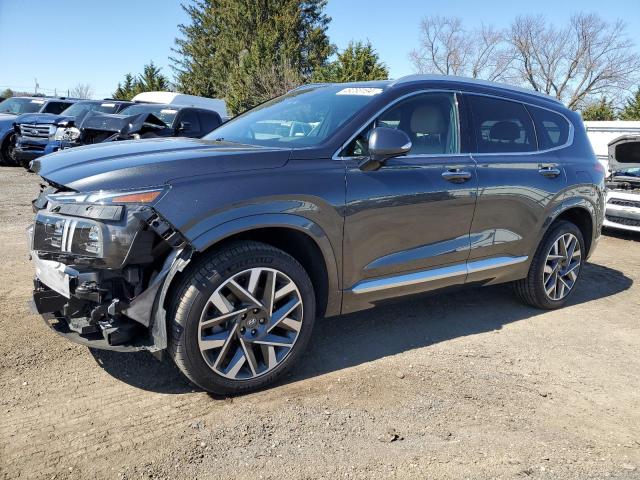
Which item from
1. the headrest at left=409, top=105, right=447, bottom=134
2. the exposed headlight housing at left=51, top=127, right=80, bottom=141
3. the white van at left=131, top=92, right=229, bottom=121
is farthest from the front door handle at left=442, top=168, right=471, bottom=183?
the white van at left=131, top=92, right=229, bottom=121

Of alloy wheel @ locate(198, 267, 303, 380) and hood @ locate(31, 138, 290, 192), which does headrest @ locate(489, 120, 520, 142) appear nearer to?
hood @ locate(31, 138, 290, 192)

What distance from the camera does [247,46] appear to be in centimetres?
4075

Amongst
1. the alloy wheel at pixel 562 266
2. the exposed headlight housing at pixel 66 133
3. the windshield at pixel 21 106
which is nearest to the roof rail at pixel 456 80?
the alloy wheel at pixel 562 266

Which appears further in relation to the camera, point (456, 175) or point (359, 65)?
point (359, 65)

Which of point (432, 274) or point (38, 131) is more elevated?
point (38, 131)

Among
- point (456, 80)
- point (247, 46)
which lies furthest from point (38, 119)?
point (247, 46)

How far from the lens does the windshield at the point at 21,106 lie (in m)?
16.1

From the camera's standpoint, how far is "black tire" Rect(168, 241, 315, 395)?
287cm

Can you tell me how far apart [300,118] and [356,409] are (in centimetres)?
206

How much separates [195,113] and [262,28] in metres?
29.5

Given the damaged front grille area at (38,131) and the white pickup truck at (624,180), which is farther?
the damaged front grille area at (38,131)

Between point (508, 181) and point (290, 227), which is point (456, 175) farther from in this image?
point (290, 227)

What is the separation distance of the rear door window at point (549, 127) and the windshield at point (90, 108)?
11475 mm

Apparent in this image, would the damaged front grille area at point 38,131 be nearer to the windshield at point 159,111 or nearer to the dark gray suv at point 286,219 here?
the windshield at point 159,111
